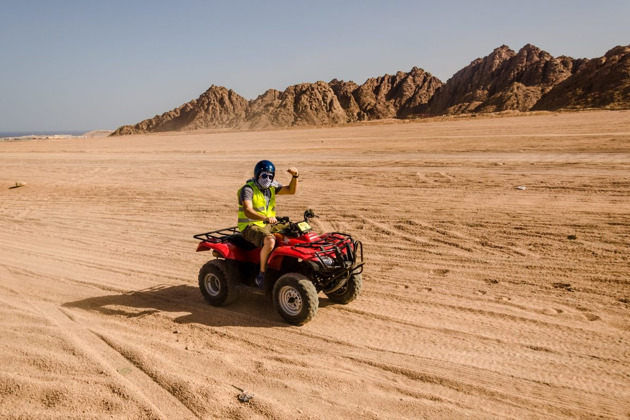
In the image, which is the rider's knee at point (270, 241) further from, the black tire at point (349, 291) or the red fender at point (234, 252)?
the black tire at point (349, 291)

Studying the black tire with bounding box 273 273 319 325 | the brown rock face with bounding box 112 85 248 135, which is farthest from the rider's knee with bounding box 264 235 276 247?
the brown rock face with bounding box 112 85 248 135

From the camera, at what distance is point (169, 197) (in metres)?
13.9

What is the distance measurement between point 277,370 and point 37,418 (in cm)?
198

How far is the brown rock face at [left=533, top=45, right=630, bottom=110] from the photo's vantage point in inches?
2016

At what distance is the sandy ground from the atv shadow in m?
0.03

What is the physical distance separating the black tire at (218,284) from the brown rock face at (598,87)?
51.9m

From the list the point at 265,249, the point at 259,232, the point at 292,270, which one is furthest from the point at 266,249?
the point at 292,270

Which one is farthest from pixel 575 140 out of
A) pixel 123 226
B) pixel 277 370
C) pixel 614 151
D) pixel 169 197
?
pixel 277 370

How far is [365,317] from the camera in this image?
552 centimetres

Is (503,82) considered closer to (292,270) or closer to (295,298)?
(292,270)

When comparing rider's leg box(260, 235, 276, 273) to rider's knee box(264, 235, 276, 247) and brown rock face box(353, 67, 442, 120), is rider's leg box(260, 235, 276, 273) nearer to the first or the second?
rider's knee box(264, 235, 276, 247)

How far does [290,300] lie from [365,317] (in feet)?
2.98

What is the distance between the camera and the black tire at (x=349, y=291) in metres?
5.77

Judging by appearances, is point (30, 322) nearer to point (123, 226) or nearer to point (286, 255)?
point (286, 255)
